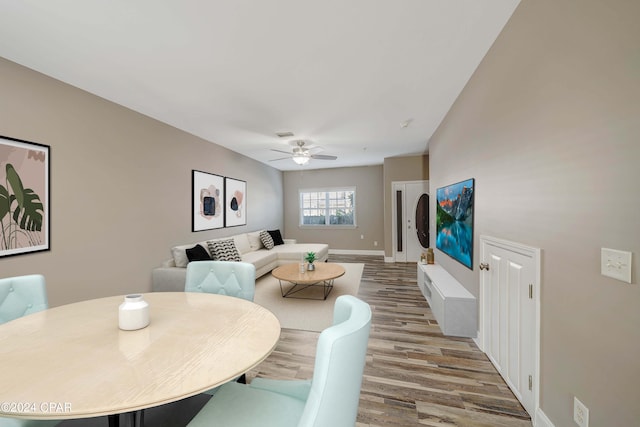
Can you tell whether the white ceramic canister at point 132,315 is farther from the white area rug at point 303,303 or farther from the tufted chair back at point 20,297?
the white area rug at point 303,303

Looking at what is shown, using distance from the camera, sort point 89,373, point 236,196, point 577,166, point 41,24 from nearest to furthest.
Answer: point 89,373, point 577,166, point 41,24, point 236,196

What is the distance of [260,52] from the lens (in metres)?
1.96

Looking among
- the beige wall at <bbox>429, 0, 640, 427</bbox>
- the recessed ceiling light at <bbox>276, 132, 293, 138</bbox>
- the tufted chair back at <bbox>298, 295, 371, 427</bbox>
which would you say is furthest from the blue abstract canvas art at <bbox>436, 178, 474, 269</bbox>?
the recessed ceiling light at <bbox>276, 132, 293, 138</bbox>

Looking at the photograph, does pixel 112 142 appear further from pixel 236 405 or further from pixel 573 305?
pixel 573 305

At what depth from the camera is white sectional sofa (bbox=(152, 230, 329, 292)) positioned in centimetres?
321

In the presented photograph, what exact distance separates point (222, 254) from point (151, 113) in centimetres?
218

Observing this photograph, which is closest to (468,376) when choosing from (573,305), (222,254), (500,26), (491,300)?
(491,300)

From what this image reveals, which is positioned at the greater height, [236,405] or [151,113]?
[151,113]

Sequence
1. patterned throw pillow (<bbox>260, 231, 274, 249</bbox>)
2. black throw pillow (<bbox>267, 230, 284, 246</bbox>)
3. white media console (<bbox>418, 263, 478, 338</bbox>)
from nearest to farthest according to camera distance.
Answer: white media console (<bbox>418, 263, 478, 338</bbox>), patterned throw pillow (<bbox>260, 231, 274, 249</bbox>), black throw pillow (<bbox>267, 230, 284, 246</bbox>)

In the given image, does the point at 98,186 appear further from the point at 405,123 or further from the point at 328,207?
the point at 328,207

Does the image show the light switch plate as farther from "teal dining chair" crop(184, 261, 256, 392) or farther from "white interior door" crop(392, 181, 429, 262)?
"white interior door" crop(392, 181, 429, 262)

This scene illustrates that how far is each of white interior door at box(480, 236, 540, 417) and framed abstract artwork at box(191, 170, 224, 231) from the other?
399cm

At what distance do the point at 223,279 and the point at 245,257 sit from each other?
2941 mm

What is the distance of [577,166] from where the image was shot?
1.13m
